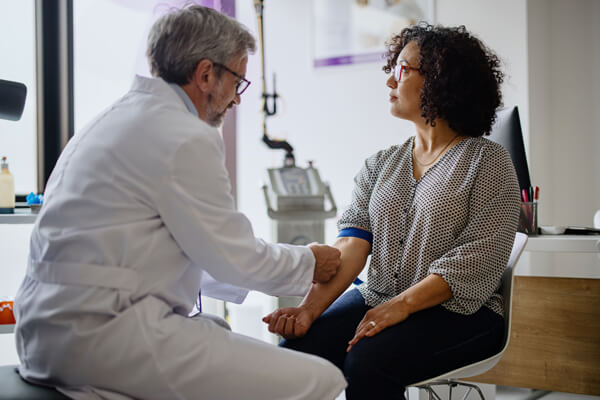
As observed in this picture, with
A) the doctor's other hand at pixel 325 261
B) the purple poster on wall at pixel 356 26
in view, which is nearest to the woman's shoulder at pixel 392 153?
the doctor's other hand at pixel 325 261

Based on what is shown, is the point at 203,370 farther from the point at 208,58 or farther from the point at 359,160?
the point at 359,160

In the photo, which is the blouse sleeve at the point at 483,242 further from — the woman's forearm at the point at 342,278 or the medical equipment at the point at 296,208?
the medical equipment at the point at 296,208

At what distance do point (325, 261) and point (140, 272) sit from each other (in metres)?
0.59

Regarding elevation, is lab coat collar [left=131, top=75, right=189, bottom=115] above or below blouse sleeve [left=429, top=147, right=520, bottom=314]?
above

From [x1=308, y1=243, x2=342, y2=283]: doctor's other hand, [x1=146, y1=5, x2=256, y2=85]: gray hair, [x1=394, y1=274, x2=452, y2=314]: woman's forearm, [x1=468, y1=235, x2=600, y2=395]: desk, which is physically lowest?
[x1=468, y1=235, x2=600, y2=395]: desk

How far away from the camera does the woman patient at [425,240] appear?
133 cm

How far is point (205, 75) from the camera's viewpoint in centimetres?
133

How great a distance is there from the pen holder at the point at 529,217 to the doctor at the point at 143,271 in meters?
1.15

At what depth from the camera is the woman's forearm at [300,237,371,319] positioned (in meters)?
1.57

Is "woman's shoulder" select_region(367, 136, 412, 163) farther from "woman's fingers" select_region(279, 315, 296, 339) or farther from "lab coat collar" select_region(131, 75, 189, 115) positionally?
"lab coat collar" select_region(131, 75, 189, 115)

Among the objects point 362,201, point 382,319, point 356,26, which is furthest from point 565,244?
point 356,26

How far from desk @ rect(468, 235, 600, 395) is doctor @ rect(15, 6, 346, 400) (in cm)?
136

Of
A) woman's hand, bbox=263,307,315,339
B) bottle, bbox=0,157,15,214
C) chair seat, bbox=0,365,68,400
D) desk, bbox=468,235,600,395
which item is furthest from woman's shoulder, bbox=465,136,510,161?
bottle, bbox=0,157,15,214

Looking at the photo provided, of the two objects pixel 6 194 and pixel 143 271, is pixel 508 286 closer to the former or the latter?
pixel 143 271
